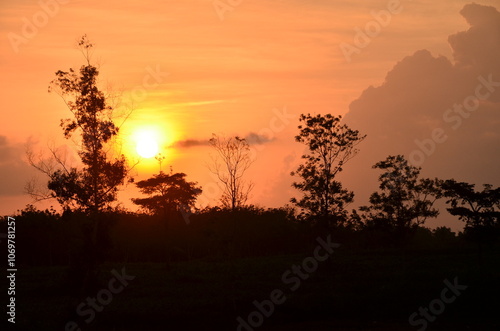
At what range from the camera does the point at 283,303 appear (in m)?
32.3

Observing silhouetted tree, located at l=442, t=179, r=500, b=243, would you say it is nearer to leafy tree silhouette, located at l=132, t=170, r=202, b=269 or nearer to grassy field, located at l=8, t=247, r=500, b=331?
grassy field, located at l=8, t=247, r=500, b=331

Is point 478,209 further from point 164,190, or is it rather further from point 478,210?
point 164,190

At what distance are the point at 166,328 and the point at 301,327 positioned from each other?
5918 millimetres

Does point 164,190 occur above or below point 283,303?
above

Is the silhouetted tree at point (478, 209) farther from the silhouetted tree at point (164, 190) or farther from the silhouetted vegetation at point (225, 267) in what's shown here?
the silhouetted tree at point (164, 190)

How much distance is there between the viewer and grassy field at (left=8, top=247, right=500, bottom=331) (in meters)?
29.1

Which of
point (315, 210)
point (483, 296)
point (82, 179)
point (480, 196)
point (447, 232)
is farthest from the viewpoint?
point (447, 232)

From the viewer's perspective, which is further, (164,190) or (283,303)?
(164,190)

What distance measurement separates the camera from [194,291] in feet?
117

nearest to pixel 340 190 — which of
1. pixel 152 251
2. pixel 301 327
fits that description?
pixel 301 327

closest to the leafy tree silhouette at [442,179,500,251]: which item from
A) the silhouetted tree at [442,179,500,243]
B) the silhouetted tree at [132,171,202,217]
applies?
the silhouetted tree at [442,179,500,243]

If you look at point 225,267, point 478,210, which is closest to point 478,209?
point 478,210

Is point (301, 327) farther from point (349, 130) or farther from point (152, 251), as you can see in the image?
point (152, 251)

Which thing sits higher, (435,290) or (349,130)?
(349,130)
